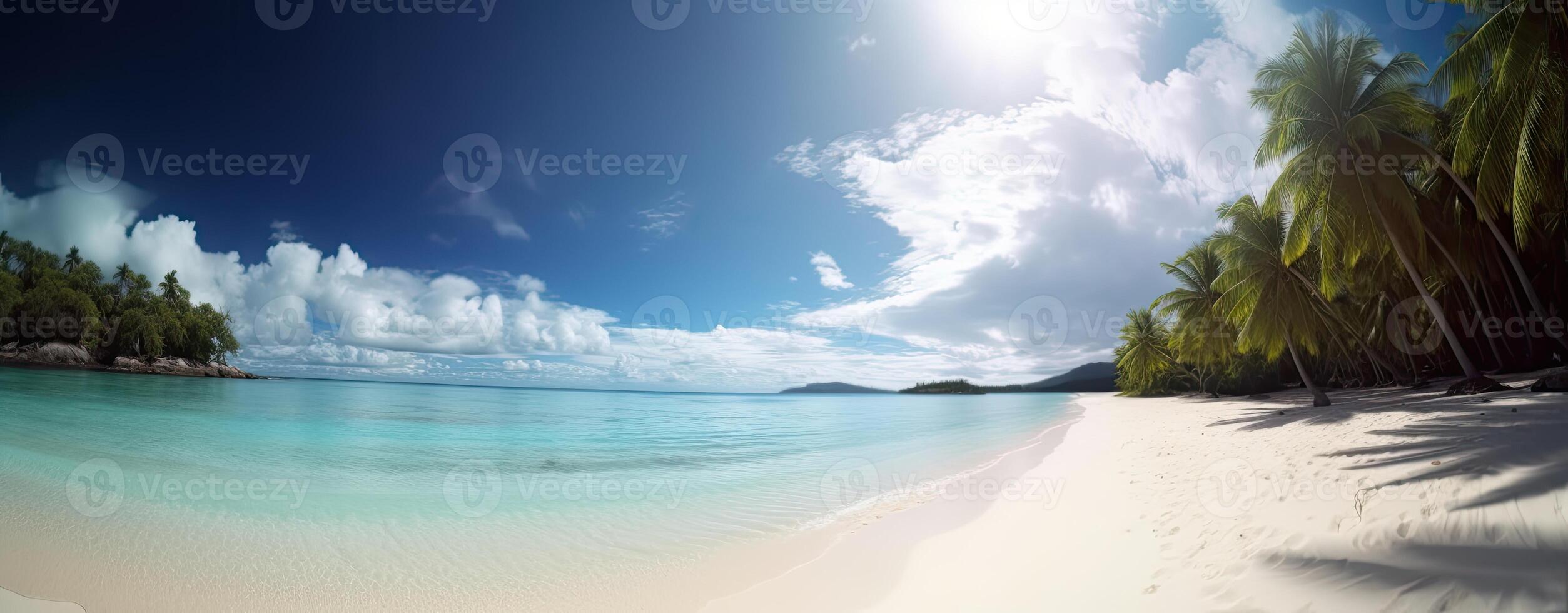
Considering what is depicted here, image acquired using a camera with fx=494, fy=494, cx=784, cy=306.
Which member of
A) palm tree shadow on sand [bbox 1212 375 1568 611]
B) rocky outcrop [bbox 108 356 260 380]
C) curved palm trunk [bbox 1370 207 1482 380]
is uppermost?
curved palm trunk [bbox 1370 207 1482 380]

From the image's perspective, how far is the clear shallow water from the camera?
5.81 meters

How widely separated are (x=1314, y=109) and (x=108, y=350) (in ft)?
332

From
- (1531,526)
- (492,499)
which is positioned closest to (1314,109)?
(1531,526)

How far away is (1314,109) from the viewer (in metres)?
14.0

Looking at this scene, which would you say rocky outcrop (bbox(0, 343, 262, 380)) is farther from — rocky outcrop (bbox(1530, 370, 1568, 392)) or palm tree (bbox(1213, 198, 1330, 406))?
rocky outcrop (bbox(1530, 370, 1568, 392))

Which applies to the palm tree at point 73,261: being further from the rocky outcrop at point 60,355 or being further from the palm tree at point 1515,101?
the palm tree at point 1515,101

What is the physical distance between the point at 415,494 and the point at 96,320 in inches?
2974

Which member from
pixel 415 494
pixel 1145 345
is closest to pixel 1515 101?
pixel 415 494

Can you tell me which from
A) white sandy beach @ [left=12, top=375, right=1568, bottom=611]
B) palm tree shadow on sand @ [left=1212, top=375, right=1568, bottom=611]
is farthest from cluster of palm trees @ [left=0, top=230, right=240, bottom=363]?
palm tree shadow on sand @ [left=1212, top=375, right=1568, bottom=611]

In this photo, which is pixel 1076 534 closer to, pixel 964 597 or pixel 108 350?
pixel 964 597

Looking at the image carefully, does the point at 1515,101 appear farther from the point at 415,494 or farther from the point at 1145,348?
the point at 1145,348

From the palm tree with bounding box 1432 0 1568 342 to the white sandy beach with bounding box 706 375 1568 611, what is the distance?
13.0 ft

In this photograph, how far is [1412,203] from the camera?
12352mm

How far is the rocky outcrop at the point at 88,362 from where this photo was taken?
51.8m
